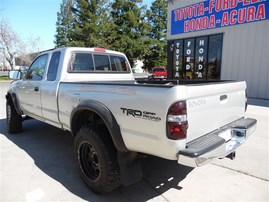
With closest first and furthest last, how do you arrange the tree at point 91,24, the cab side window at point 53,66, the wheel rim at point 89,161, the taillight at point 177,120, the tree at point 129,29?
the taillight at point 177,120 → the wheel rim at point 89,161 → the cab side window at point 53,66 → the tree at point 91,24 → the tree at point 129,29

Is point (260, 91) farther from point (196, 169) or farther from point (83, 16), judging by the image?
point (83, 16)

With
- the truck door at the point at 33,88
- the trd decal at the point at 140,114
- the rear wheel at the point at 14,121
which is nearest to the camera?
the trd decal at the point at 140,114

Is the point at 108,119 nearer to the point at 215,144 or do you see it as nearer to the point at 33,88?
the point at 215,144

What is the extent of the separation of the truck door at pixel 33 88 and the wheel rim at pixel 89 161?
69.8 inches

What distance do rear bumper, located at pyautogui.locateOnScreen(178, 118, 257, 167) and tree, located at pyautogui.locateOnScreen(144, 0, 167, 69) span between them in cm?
3723

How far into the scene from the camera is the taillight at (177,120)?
2.27m

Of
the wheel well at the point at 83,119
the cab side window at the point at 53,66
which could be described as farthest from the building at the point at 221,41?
the wheel well at the point at 83,119

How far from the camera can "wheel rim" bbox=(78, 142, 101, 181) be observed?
10.4ft

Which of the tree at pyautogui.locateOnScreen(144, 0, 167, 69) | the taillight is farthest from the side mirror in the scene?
the tree at pyautogui.locateOnScreen(144, 0, 167, 69)

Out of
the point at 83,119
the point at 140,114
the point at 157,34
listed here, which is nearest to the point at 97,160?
the point at 83,119

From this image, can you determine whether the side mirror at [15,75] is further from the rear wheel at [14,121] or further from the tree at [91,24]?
the tree at [91,24]

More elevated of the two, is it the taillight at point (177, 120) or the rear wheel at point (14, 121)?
the taillight at point (177, 120)

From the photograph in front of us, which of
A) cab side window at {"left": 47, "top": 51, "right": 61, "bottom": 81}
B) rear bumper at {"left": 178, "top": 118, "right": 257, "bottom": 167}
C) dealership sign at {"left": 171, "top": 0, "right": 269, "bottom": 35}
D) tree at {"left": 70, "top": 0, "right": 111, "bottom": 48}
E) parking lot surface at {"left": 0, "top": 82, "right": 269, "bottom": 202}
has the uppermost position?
tree at {"left": 70, "top": 0, "right": 111, "bottom": 48}

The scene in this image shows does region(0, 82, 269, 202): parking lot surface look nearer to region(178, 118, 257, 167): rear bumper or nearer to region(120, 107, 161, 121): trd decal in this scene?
region(178, 118, 257, 167): rear bumper
